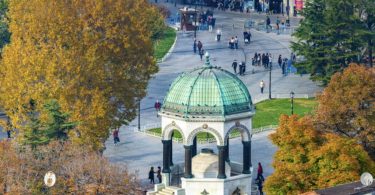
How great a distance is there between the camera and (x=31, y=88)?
9575 cm

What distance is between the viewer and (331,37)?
397 feet

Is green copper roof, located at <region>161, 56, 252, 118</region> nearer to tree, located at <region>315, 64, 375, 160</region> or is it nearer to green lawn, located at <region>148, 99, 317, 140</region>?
tree, located at <region>315, 64, 375, 160</region>

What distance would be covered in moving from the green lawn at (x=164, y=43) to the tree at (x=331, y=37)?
62.0 ft

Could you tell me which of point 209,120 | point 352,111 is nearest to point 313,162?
point 352,111

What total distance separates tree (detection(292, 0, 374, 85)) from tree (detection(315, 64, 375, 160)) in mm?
31519

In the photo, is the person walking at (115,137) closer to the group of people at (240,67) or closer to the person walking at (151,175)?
the person walking at (151,175)

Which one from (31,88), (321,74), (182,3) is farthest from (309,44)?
(182,3)

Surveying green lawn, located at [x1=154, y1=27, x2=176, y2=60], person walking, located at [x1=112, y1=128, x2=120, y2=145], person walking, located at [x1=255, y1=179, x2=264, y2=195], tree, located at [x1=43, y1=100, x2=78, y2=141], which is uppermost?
tree, located at [x1=43, y1=100, x2=78, y2=141]

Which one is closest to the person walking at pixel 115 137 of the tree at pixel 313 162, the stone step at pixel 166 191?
the tree at pixel 313 162

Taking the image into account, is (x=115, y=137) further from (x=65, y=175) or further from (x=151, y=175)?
(x=65, y=175)

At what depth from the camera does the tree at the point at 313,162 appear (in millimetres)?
80562

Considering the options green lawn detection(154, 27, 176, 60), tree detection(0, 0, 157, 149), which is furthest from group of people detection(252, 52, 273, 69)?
tree detection(0, 0, 157, 149)

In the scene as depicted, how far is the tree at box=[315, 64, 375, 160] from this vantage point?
85.9 meters

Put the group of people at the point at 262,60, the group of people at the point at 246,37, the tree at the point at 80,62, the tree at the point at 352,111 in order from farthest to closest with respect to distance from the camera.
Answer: the group of people at the point at 246,37 → the group of people at the point at 262,60 → the tree at the point at 80,62 → the tree at the point at 352,111
